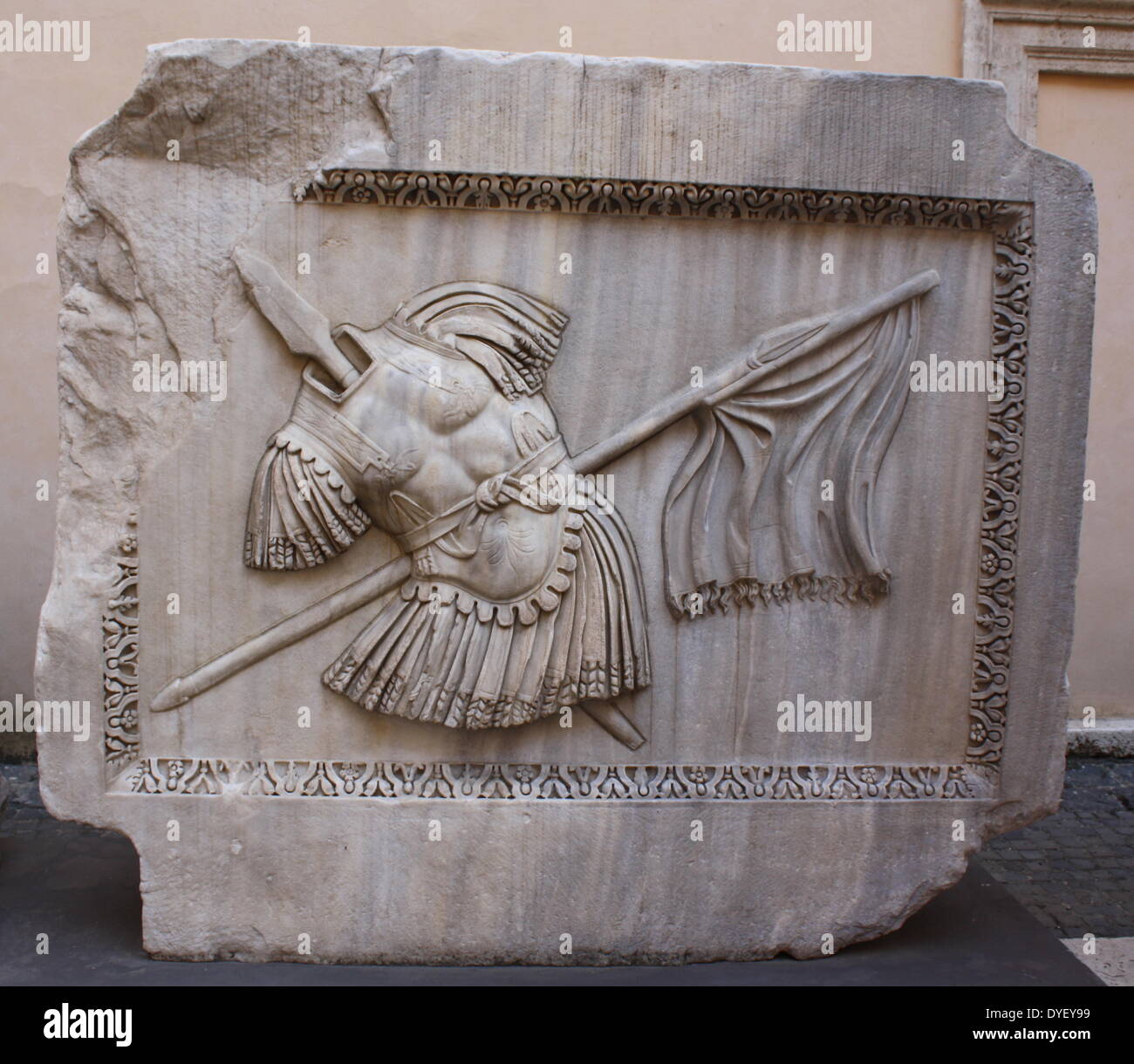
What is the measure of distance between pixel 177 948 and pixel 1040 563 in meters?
2.55

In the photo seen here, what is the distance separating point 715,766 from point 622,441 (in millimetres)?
925

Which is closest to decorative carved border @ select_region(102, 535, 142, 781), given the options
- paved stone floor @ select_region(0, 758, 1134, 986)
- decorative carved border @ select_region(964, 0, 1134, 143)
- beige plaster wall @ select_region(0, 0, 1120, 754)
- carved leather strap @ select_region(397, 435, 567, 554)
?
paved stone floor @ select_region(0, 758, 1134, 986)

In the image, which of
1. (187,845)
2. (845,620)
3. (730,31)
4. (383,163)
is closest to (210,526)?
(187,845)

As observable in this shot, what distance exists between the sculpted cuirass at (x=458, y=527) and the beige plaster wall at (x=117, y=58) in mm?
2143

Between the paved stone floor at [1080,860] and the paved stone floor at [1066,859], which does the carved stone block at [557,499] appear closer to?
the paved stone floor at [1066,859]

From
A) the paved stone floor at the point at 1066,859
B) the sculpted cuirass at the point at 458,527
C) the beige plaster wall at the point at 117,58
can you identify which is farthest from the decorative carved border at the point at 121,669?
the beige plaster wall at the point at 117,58

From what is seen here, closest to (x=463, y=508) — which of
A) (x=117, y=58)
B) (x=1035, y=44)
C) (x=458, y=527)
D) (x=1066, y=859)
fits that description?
(x=458, y=527)

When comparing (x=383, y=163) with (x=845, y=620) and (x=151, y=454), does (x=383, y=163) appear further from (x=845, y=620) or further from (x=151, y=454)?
(x=845, y=620)

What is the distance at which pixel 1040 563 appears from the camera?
286 centimetres

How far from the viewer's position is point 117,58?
13.7 ft

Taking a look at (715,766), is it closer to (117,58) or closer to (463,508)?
(463,508)

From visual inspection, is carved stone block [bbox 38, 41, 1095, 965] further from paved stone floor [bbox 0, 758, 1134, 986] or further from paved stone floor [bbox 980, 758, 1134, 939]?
paved stone floor [bbox 980, 758, 1134, 939]

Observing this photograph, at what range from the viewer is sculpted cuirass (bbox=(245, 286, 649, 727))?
2.70 m

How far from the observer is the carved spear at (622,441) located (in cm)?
277
